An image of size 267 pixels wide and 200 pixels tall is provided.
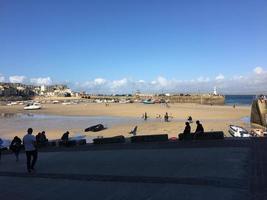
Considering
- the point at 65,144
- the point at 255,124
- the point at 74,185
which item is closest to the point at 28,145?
the point at 74,185

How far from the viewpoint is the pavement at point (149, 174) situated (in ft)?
32.4

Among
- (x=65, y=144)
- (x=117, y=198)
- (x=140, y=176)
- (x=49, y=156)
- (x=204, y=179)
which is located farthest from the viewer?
(x=65, y=144)

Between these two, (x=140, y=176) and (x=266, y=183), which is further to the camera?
(x=140, y=176)

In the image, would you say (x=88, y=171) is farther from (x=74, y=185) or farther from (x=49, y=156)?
(x=49, y=156)

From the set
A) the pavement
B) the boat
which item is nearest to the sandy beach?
the boat

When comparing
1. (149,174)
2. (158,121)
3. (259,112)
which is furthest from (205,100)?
(149,174)

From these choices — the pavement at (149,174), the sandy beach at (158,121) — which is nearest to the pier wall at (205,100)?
the sandy beach at (158,121)

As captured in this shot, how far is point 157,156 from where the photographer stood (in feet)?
50.7

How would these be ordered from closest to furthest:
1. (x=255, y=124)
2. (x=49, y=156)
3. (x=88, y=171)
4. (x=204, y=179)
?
(x=204, y=179) < (x=88, y=171) < (x=49, y=156) < (x=255, y=124)

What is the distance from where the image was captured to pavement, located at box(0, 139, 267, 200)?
9.87 meters

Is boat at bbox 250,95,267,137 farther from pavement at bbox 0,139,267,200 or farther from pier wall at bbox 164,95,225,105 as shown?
pier wall at bbox 164,95,225,105

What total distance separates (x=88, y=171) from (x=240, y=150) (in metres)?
5.79

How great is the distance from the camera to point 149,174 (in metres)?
12.0

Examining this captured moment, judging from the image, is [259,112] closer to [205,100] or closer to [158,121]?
[158,121]
